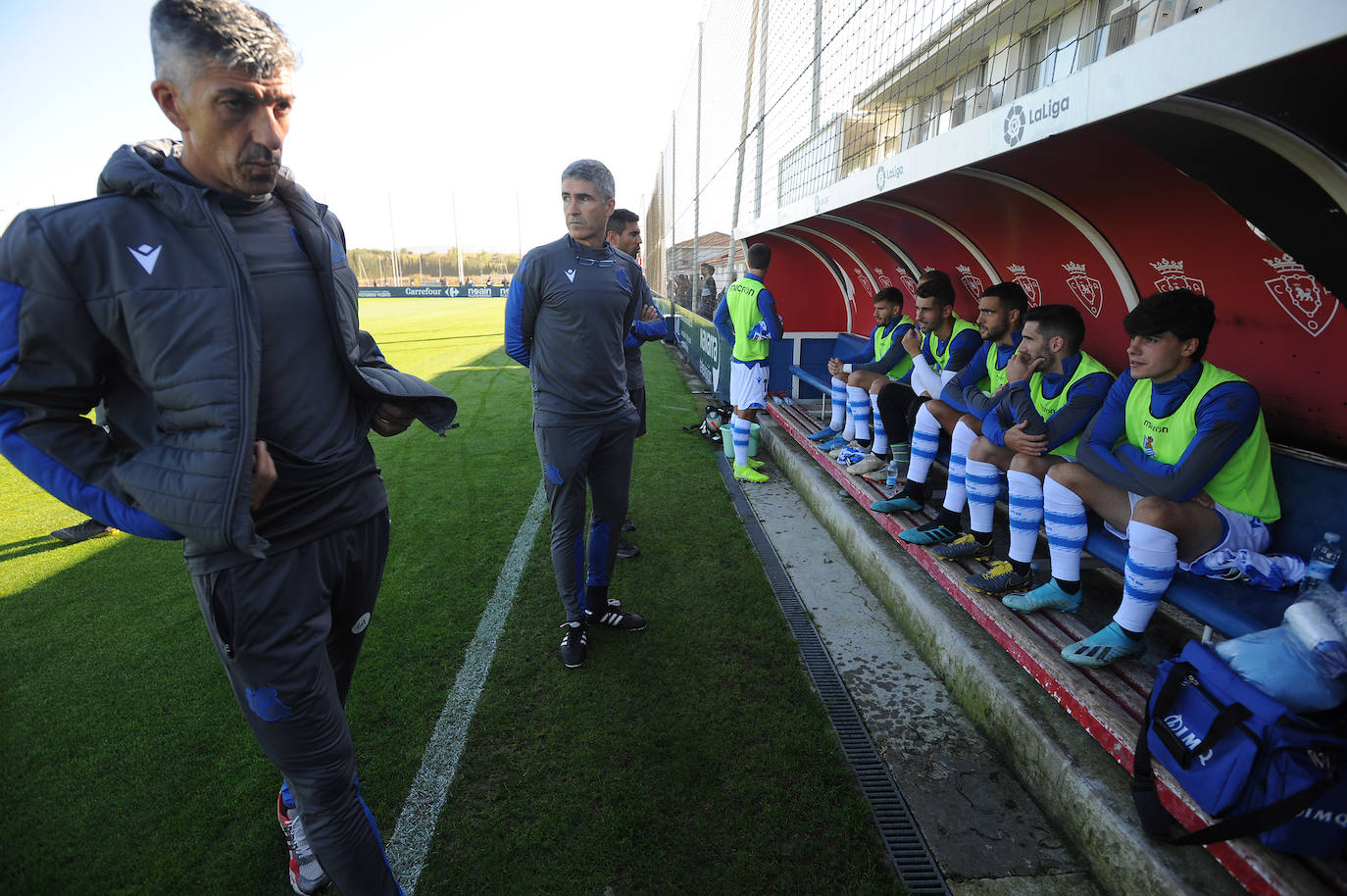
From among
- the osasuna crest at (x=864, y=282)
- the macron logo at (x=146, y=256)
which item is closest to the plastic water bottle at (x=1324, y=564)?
the macron logo at (x=146, y=256)

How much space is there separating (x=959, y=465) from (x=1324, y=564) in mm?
1466

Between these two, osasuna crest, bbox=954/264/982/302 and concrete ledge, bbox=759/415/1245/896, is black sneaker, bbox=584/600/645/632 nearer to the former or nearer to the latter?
concrete ledge, bbox=759/415/1245/896

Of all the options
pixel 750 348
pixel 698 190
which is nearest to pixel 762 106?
pixel 750 348

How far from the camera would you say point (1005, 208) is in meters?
3.74

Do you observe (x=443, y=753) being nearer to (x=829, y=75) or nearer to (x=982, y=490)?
(x=982, y=490)

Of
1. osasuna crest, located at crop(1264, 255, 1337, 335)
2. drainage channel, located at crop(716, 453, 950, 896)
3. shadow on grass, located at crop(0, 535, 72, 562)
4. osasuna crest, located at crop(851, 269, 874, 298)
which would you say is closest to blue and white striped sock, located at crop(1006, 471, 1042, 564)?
drainage channel, located at crop(716, 453, 950, 896)

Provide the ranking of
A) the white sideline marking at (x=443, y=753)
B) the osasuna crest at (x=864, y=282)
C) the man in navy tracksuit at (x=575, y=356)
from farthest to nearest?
the osasuna crest at (x=864, y=282) < the man in navy tracksuit at (x=575, y=356) < the white sideline marking at (x=443, y=753)

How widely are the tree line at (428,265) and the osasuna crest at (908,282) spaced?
55614 millimetres

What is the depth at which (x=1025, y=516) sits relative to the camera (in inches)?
114

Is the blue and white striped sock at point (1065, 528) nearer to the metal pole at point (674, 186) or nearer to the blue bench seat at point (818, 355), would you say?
the blue bench seat at point (818, 355)

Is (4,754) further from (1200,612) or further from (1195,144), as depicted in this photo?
(1195,144)

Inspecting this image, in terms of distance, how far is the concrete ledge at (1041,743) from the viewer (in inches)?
65.1

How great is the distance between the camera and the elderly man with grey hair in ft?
Answer: 3.80

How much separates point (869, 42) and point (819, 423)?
3168mm
